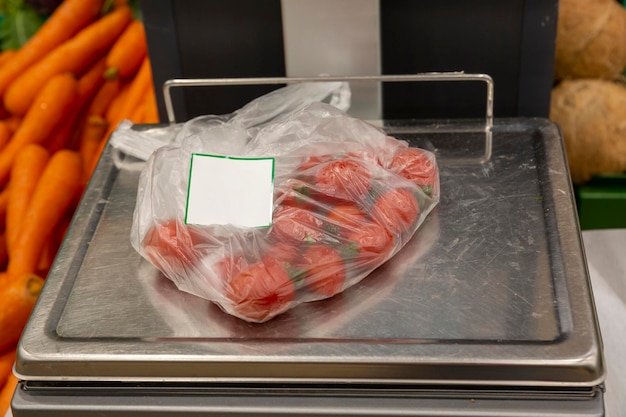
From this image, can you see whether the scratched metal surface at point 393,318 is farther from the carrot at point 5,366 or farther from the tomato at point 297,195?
the carrot at point 5,366

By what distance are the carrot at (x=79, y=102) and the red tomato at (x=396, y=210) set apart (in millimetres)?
949

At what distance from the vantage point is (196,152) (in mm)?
977

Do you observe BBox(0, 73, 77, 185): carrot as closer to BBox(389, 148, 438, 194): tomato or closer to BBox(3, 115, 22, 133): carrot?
BBox(3, 115, 22, 133): carrot

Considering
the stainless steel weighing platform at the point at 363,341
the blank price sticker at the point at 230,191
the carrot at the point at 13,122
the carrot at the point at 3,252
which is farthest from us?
the carrot at the point at 13,122

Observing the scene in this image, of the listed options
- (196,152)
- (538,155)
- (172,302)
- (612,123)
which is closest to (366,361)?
(172,302)

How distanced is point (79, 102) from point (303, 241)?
96 cm

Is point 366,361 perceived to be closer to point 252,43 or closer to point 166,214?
point 166,214

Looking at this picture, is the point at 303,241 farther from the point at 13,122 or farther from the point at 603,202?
the point at 13,122

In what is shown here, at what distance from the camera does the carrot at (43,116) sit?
63.1 inches

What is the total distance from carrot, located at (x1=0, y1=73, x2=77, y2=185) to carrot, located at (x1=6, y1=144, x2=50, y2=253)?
0.03 m

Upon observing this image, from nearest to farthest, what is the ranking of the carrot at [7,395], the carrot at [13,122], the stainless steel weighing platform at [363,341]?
the stainless steel weighing platform at [363,341] → the carrot at [7,395] → the carrot at [13,122]

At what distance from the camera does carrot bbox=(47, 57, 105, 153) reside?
5.53ft

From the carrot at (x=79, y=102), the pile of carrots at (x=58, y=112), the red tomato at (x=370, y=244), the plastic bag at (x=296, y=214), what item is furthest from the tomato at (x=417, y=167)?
the carrot at (x=79, y=102)

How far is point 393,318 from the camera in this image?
85cm
